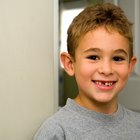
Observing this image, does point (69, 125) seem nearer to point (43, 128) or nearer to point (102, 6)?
point (43, 128)

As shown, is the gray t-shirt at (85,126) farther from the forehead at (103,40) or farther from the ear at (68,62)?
the forehead at (103,40)

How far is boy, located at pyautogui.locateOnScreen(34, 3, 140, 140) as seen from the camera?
2.56 ft

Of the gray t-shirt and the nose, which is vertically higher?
the nose

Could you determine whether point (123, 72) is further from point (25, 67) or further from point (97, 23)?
point (25, 67)

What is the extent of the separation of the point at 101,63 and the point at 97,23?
12 cm

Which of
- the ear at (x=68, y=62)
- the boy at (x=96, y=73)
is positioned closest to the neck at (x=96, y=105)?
the boy at (x=96, y=73)

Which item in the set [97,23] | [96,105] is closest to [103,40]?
[97,23]

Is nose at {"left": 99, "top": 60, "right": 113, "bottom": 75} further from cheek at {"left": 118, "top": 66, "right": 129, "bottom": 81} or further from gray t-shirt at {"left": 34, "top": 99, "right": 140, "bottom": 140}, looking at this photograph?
gray t-shirt at {"left": 34, "top": 99, "right": 140, "bottom": 140}

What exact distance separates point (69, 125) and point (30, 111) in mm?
124

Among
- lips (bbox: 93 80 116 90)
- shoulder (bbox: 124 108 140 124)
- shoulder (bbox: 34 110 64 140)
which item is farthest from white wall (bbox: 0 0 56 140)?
shoulder (bbox: 124 108 140 124)

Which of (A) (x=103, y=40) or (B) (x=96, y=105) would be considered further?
(B) (x=96, y=105)

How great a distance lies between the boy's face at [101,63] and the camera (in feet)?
2.56

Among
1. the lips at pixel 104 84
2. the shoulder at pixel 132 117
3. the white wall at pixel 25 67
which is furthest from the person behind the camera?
the shoulder at pixel 132 117

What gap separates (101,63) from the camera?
2.59 feet
